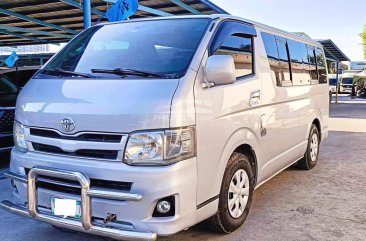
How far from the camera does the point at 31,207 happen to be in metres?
3.12

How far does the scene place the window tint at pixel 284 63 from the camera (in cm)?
477

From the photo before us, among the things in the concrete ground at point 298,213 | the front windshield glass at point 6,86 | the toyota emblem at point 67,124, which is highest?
the front windshield glass at point 6,86

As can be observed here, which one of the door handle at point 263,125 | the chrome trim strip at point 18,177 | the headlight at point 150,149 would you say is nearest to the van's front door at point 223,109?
the door handle at point 263,125

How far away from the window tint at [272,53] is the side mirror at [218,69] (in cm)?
133

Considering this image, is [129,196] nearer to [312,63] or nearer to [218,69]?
[218,69]

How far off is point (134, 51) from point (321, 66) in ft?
Result: 13.4

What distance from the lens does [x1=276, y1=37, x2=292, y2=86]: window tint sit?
4773mm

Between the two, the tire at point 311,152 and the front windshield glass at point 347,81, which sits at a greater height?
the front windshield glass at point 347,81

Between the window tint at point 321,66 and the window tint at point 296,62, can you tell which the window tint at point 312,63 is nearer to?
the window tint at point 321,66

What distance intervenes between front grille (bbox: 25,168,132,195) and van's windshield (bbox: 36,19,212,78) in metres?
0.88

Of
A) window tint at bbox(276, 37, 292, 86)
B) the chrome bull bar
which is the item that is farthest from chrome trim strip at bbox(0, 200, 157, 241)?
window tint at bbox(276, 37, 292, 86)

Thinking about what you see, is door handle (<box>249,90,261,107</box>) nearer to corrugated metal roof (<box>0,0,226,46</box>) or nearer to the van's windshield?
the van's windshield

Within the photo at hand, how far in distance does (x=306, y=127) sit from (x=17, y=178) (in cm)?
396

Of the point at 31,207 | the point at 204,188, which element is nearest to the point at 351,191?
the point at 204,188
